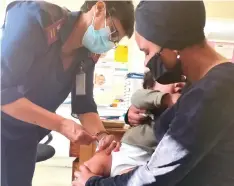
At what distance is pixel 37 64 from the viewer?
3.65 feet

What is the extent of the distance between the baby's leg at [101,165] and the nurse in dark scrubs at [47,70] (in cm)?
4

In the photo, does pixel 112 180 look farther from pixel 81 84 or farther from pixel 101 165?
pixel 81 84

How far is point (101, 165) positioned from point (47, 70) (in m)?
0.35

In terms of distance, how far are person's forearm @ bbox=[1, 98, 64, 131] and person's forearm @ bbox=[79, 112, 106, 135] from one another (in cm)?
28

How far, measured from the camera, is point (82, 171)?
993 mm

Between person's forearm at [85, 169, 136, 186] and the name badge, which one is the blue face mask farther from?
person's forearm at [85, 169, 136, 186]

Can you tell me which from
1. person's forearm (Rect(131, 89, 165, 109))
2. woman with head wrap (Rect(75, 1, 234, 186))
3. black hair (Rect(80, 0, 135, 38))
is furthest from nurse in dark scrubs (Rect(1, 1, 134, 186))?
woman with head wrap (Rect(75, 1, 234, 186))

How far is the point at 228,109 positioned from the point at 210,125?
0.05 m

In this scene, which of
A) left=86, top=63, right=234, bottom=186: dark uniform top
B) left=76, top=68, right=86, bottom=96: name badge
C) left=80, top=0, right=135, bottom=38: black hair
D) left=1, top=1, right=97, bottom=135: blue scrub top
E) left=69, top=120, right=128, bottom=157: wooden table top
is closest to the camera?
left=86, top=63, right=234, bottom=186: dark uniform top

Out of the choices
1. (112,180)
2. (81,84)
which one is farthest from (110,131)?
(112,180)

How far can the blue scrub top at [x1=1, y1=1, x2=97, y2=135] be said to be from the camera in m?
0.96

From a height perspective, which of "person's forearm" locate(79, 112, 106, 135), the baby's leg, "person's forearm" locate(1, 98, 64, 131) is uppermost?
"person's forearm" locate(1, 98, 64, 131)

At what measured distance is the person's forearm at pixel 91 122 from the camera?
51.7 inches

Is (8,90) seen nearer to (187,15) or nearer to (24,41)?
(24,41)
